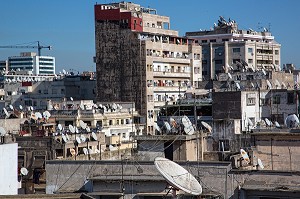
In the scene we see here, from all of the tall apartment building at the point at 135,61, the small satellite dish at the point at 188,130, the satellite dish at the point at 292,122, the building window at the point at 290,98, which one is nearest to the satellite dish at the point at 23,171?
the small satellite dish at the point at 188,130

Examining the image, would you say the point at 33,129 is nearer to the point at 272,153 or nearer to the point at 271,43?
the point at 272,153

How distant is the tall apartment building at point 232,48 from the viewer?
9188 centimetres

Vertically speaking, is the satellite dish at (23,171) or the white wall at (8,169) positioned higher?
the white wall at (8,169)

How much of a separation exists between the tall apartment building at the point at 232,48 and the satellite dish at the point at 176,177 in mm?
70093

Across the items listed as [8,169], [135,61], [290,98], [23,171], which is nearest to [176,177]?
[8,169]

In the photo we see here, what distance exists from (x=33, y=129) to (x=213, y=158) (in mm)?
23690

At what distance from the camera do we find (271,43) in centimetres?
9988

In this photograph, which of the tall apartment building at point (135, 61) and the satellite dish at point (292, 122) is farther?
the tall apartment building at point (135, 61)

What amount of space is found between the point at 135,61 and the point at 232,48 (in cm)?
2282

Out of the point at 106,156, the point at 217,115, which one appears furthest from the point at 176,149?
the point at 217,115

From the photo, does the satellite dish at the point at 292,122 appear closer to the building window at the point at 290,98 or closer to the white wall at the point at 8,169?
the white wall at the point at 8,169

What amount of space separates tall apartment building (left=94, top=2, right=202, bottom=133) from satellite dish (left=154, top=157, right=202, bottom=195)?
2037 inches

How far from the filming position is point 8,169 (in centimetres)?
2236

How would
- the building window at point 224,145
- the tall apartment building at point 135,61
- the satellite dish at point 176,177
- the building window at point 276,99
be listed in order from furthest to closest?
the tall apartment building at point 135,61 < the building window at point 276,99 < the building window at point 224,145 < the satellite dish at point 176,177
